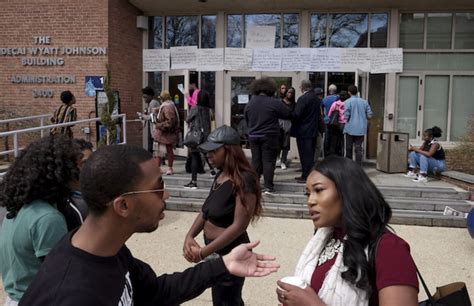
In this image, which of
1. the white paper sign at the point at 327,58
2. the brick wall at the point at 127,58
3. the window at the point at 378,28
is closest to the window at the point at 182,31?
the brick wall at the point at 127,58

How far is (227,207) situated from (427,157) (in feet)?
23.8

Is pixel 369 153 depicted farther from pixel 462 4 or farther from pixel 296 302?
pixel 296 302

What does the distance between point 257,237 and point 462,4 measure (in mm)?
8013

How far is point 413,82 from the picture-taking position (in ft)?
37.5

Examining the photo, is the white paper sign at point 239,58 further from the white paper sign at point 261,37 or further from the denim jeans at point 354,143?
the denim jeans at point 354,143

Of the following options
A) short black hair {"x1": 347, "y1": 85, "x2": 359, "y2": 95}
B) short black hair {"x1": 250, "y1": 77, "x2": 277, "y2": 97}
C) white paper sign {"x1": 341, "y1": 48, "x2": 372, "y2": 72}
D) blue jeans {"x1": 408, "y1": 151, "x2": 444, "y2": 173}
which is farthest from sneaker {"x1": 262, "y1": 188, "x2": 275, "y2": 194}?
white paper sign {"x1": 341, "y1": 48, "x2": 372, "y2": 72}

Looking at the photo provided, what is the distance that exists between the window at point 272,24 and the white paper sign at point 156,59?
171cm

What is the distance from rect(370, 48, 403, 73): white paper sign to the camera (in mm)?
11008

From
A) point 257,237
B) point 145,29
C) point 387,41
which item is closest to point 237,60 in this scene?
point 145,29

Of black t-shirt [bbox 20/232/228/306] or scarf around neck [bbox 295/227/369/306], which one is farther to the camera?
scarf around neck [bbox 295/227/369/306]

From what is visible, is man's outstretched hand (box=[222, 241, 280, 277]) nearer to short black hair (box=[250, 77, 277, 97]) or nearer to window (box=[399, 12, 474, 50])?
short black hair (box=[250, 77, 277, 97])

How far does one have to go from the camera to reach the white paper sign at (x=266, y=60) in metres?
11.3

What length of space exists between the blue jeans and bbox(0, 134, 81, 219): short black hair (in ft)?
26.7

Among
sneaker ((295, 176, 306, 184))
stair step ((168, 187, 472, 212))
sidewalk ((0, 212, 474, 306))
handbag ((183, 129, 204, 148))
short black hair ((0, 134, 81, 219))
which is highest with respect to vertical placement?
short black hair ((0, 134, 81, 219))
